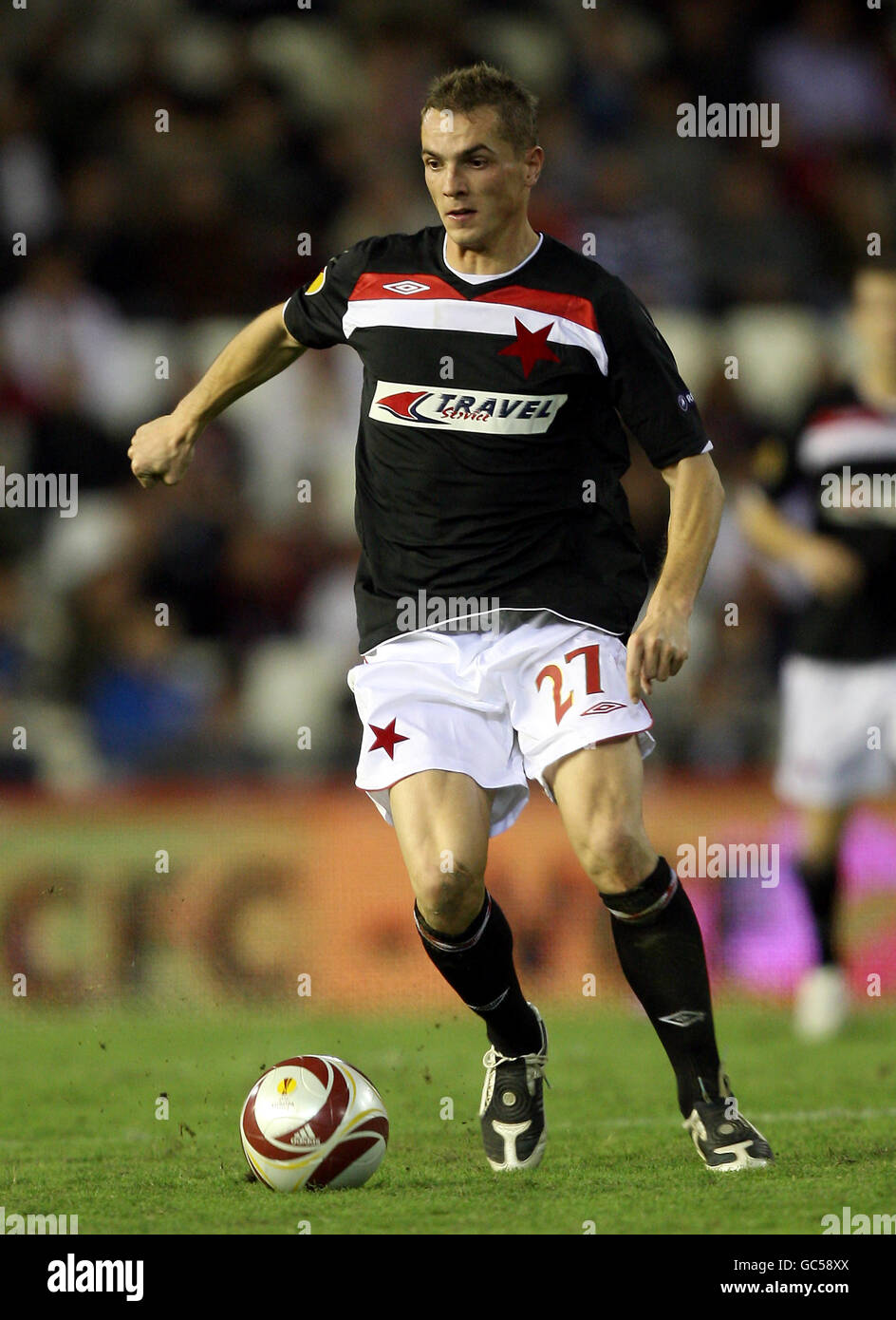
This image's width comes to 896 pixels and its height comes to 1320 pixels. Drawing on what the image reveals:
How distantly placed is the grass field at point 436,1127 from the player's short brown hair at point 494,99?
2433mm

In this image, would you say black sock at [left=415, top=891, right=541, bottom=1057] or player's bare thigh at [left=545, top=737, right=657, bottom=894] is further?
black sock at [left=415, top=891, right=541, bottom=1057]

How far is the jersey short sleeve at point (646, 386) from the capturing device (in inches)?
173

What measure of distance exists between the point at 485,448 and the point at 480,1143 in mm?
1805

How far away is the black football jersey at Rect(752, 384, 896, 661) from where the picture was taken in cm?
772

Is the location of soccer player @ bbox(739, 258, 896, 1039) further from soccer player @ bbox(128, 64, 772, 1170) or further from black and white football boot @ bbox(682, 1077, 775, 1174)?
black and white football boot @ bbox(682, 1077, 775, 1174)

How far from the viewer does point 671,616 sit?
13.7 feet

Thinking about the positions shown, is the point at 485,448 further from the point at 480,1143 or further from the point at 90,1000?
the point at 90,1000

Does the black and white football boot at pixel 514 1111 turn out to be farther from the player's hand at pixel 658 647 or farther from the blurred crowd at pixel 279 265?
the blurred crowd at pixel 279 265

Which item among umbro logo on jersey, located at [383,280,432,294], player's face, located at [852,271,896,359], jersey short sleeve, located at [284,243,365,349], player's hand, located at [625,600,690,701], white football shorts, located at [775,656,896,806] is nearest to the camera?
player's hand, located at [625,600,690,701]

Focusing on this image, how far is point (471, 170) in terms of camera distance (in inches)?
174

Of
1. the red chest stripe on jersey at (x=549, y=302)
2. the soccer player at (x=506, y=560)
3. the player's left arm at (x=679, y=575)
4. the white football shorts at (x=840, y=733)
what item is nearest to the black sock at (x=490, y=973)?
the soccer player at (x=506, y=560)

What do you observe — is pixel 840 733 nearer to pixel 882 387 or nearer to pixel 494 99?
pixel 882 387

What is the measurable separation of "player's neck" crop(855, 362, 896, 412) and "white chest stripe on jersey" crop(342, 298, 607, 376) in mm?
3660

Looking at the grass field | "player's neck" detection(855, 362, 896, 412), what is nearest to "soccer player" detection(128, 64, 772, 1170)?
the grass field
